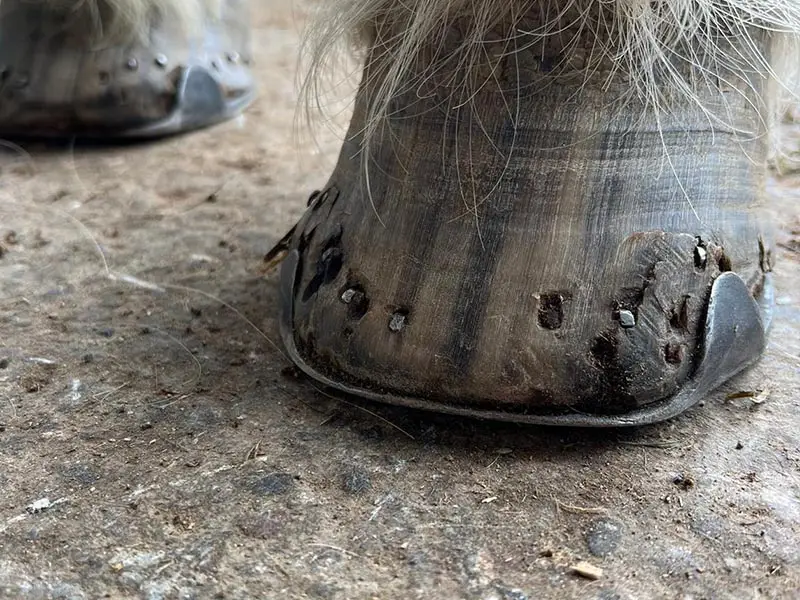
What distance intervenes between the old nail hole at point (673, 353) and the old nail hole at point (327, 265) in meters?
0.32

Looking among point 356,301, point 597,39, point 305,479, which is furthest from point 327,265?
point 597,39

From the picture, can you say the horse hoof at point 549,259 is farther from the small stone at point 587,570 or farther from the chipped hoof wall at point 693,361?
the small stone at point 587,570

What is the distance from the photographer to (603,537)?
2.18 feet

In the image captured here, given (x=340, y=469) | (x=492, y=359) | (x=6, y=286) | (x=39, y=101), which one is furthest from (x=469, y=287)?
(x=39, y=101)

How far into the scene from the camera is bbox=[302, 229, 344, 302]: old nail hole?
0.85 m

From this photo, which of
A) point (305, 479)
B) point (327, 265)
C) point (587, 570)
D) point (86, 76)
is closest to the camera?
point (587, 570)

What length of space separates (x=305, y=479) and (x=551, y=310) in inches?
10.3

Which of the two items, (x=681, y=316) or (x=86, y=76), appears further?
(x=86, y=76)

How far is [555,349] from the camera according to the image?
29.0 inches

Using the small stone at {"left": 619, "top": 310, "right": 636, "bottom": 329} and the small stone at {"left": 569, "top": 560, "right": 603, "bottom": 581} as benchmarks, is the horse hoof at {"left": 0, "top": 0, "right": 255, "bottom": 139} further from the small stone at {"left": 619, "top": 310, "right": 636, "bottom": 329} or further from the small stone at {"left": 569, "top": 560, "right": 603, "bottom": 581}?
the small stone at {"left": 569, "top": 560, "right": 603, "bottom": 581}

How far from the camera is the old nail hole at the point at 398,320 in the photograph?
77 centimetres

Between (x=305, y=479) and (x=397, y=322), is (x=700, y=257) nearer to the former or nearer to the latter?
(x=397, y=322)

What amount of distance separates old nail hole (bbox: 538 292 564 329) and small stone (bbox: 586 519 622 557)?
0.17 metres

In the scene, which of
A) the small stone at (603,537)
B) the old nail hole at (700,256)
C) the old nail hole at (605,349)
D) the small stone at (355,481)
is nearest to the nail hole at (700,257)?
the old nail hole at (700,256)
